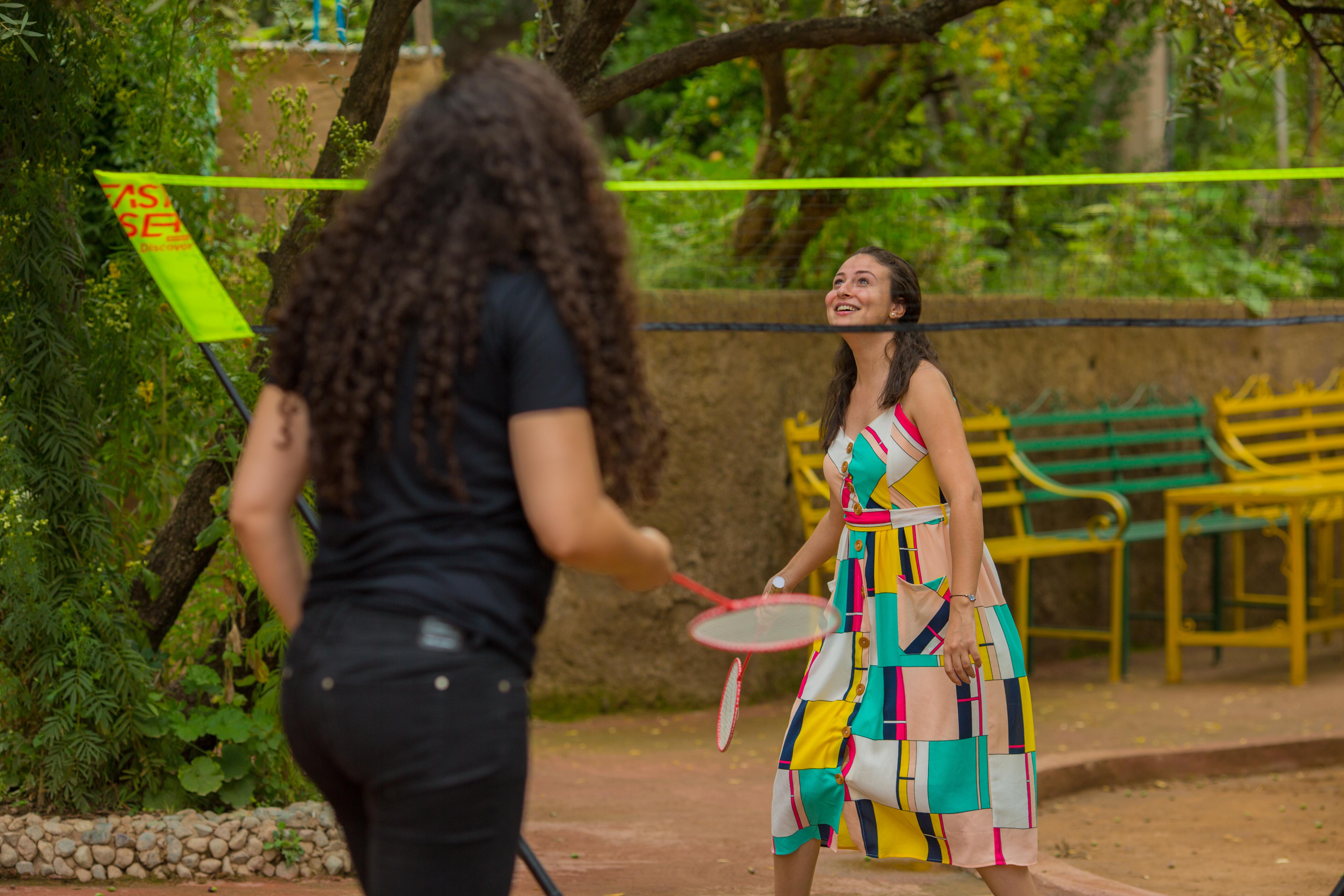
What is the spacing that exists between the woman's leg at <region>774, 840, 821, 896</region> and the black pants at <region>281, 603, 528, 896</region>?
1790mm

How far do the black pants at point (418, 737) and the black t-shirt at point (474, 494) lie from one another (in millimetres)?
40

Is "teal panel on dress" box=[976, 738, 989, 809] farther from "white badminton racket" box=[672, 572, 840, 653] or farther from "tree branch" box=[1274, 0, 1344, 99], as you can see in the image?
"tree branch" box=[1274, 0, 1344, 99]

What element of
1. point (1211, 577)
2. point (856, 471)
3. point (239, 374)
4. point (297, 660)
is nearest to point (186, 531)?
point (239, 374)

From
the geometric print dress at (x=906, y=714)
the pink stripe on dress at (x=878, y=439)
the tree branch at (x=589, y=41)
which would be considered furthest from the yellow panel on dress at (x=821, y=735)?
the tree branch at (x=589, y=41)

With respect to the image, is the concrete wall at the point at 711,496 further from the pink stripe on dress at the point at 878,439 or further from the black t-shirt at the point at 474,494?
the black t-shirt at the point at 474,494

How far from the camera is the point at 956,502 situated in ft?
11.0

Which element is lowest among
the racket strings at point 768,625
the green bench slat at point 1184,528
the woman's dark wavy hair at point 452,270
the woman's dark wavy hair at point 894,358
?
the green bench slat at point 1184,528

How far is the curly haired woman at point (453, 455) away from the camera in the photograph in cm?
175

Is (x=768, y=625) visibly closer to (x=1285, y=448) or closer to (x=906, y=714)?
(x=906, y=714)

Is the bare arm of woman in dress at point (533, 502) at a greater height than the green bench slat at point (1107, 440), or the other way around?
the bare arm of woman in dress at point (533, 502)

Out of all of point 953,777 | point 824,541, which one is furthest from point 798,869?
point 824,541

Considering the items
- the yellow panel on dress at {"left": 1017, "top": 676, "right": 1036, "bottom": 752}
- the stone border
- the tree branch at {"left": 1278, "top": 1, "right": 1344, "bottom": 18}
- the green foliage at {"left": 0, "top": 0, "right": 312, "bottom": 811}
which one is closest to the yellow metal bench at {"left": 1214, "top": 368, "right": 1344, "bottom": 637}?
the stone border

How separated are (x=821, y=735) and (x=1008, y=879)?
548mm

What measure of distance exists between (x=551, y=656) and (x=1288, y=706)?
3.55m
